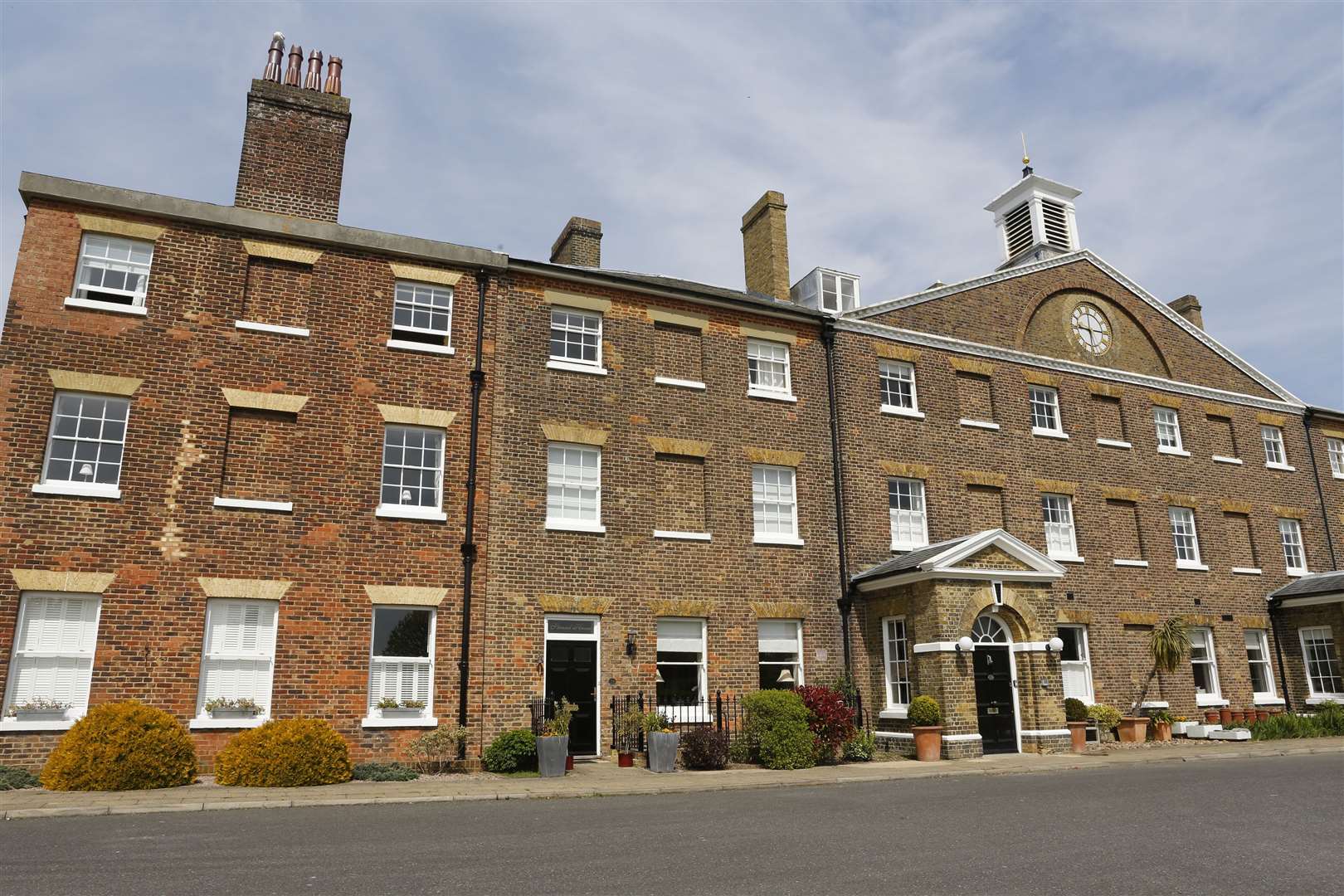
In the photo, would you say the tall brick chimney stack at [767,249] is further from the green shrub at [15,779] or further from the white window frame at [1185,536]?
the green shrub at [15,779]

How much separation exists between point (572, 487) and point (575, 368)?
250 centimetres

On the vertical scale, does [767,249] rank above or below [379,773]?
above

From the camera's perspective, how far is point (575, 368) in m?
19.3

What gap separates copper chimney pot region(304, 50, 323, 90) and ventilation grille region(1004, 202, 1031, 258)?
20458mm

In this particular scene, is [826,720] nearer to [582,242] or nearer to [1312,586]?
[582,242]

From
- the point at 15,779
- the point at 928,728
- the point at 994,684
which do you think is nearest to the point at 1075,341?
the point at 994,684

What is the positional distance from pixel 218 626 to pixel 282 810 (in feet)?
16.3

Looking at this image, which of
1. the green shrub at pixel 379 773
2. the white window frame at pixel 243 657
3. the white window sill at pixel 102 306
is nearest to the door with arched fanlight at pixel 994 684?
the green shrub at pixel 379 773

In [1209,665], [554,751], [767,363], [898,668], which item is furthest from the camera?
[1209,665]

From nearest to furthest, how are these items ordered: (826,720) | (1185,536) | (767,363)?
A: (826,720) < (767,363) < (1185,536)

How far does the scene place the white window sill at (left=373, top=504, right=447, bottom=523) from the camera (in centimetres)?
1702

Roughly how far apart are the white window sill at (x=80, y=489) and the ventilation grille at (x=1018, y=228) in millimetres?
25223

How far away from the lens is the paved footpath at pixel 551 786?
39.2 feet

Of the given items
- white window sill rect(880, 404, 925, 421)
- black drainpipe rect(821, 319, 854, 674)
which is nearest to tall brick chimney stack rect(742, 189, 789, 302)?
black drainpipe rect(821, 319, 854, 674)
